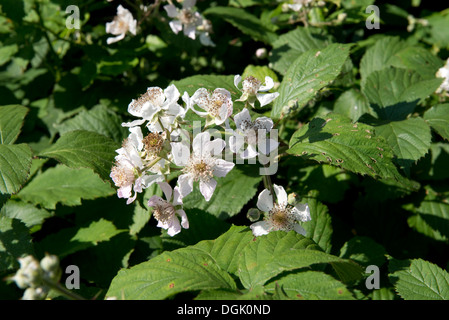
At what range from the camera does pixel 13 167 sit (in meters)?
1.65

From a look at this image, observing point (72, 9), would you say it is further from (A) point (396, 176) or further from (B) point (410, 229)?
(B) point (410, 229)

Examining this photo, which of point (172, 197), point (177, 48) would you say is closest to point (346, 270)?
point (172, 197)

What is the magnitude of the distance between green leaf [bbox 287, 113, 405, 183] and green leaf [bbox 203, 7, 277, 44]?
1.26m

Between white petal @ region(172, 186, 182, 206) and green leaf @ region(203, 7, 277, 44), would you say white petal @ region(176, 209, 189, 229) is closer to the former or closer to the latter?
white petal @ region(172, 186, 182, 206)

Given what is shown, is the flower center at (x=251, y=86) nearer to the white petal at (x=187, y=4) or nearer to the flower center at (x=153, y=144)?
the flower center at (x=153, y=144)

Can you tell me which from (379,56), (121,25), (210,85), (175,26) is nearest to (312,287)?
(210,85)

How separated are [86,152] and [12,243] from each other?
1.70 feet

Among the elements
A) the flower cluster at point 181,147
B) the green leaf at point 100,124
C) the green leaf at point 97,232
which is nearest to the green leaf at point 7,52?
the green leaf at point 100,124

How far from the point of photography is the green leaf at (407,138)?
1784mm

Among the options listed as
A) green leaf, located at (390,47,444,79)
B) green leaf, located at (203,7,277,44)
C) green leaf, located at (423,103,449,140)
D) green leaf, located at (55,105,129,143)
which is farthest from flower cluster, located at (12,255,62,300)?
green leaf, located at (390,47,444,79)

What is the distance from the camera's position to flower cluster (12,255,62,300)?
105cm

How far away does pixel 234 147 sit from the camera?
4.91ft

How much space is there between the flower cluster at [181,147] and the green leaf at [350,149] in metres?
0.15

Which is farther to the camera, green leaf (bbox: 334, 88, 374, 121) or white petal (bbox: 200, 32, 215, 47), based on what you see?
white petal (bbox: 200, 32, 215, 47)
